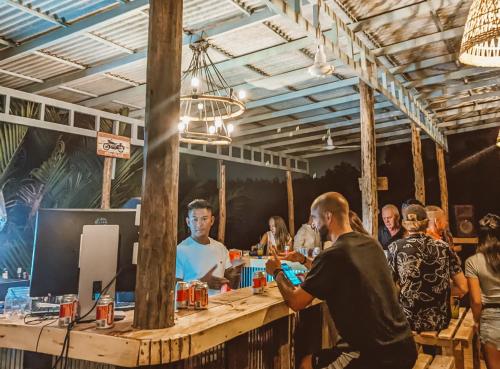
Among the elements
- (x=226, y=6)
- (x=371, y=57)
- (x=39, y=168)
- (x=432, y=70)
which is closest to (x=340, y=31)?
(x=371, y=57)

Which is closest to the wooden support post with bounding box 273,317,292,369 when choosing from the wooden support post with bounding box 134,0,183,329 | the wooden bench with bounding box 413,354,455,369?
the wooden bench with bounding box 413,354,455,369

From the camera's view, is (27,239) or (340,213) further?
(27,239)

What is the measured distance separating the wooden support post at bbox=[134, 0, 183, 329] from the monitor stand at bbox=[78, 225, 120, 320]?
40 centimetres

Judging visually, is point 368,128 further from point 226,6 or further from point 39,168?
point 39,168

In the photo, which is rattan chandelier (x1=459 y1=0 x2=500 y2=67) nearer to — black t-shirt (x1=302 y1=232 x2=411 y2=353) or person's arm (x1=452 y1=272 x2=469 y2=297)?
black t-shirt (x1=302 y1=232 x2=411 y2=353)

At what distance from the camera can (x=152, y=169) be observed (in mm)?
2355

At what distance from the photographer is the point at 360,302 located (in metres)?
2.42

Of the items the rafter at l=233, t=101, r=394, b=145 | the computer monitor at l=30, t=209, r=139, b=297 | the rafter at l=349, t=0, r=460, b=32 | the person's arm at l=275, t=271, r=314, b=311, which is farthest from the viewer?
the rafter at l=233, t=101, r=394, b=145

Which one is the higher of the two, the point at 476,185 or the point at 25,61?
the point at 25,61

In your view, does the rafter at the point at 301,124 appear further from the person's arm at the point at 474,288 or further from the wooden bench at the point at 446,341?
the wooden bench at the point at 446,341

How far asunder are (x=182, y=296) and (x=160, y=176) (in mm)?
940

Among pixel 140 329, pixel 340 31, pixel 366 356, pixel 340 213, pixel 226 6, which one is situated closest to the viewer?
pixel 140 329

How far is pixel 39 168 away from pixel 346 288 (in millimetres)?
6807

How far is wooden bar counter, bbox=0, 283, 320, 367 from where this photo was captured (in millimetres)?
2029
